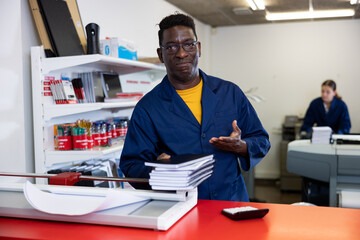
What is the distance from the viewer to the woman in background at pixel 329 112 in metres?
5.20

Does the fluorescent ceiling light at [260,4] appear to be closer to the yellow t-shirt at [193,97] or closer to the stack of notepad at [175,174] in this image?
the yellow t-shirt at [193,97]

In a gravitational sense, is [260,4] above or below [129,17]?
above

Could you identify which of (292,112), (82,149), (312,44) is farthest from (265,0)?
(82,149)

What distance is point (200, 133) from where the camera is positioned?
1.70 metres

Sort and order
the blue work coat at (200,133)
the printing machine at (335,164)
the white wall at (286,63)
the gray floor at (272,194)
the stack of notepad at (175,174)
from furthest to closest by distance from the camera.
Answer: the white wall at (286,63)
the gray floor at (272,194)
the printing machine at (335,164)
the blue work coat at (200,133)
the stack of notepad at (175,174)

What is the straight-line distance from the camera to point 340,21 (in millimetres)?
6332

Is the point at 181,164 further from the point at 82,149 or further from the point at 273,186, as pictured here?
the point at 273,186

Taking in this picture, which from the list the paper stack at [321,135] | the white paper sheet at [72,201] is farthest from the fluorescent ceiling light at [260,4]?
the white paper sheet at [72,201]

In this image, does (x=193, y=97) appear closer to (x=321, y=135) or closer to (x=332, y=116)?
(x=321, y=135)

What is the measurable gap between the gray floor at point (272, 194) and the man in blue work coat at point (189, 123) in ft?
11.5

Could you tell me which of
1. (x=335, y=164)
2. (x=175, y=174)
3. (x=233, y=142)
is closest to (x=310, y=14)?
(x=335, y=164)

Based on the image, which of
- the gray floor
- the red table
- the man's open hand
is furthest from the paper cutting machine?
the gray floor

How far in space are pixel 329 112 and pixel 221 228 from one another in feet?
15.2

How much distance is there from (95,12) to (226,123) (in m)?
1.96
